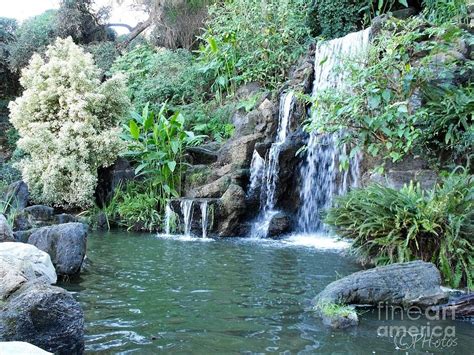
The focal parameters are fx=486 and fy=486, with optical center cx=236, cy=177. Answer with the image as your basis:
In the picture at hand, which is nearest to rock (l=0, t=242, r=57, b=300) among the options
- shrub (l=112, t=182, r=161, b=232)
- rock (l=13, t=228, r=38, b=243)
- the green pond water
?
the green pond water

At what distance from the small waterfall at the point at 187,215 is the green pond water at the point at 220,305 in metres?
2.47

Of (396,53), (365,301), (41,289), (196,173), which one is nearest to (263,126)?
(196,173)

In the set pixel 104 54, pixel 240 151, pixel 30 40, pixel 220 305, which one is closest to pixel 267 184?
pixel 240 151

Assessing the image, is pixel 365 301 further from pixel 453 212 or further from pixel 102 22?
pixel 102 22

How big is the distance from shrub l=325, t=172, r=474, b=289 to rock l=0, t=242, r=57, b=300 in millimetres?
4106

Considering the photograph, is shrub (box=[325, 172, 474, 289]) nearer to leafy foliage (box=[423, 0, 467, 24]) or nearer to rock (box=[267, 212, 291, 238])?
rock (box=[267, 212, 291, 238])

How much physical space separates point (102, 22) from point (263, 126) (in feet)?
44.2

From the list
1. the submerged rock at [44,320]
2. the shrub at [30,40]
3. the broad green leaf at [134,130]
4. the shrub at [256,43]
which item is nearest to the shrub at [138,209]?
the broad green leaf at [134,130]

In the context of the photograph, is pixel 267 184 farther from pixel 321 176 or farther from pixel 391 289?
pixel 391 289

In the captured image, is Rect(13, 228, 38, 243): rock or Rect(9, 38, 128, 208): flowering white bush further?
Rect(9, 38, 128, 208): flowering white bush

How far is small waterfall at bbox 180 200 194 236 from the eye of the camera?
11.6 m

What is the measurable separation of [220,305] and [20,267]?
2.22m

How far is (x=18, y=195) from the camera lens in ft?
43.3

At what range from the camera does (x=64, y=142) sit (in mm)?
13250
